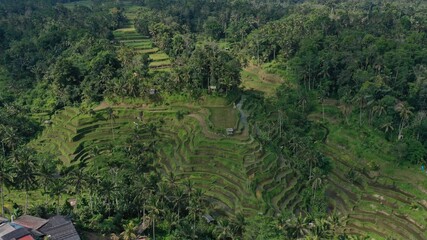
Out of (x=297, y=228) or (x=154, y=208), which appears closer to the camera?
(x=297, y=228)

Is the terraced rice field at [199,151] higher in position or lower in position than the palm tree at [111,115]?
lower

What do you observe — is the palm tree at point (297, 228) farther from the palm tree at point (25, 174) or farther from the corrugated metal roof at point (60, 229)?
the palm tree at point (25, 174)

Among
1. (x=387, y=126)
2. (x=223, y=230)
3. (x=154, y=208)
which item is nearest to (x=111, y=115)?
(x=154, y=208)

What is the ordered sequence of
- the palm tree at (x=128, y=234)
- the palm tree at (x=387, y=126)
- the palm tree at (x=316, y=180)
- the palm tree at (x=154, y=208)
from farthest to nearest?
the palm tree at (x=387, y=126)
the palm tree at (x=316, y=180)
the palm tree at (x=154, y=208)
the palm tree at (x=128, y=234)

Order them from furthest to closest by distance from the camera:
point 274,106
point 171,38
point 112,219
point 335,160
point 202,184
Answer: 1. point 171,38
2. point 274,106
3. point 335,160
4. point 202,184
5. point 112,219

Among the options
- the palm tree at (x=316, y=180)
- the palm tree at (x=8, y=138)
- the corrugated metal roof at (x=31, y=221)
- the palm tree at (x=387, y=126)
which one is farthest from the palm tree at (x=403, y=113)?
the palm tree at (x=8, y=138)

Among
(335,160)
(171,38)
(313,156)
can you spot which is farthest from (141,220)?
(171,38)

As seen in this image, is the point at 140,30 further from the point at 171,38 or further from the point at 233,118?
the point at 233,118

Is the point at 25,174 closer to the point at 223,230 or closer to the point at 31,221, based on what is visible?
the point at 31,221
